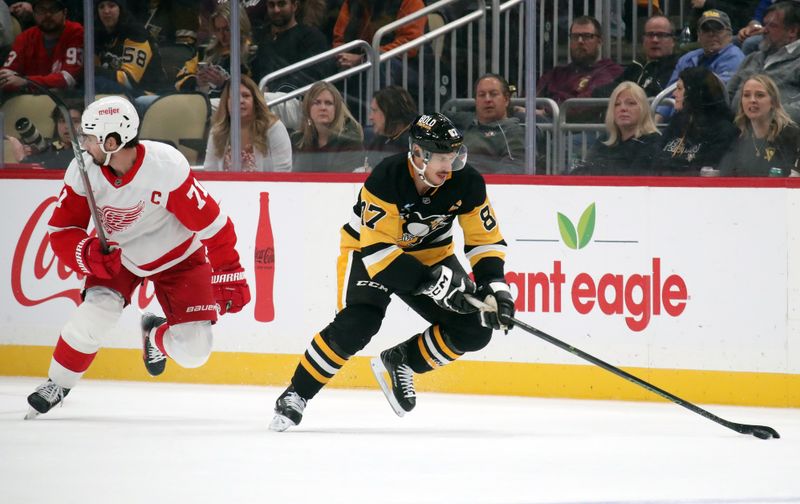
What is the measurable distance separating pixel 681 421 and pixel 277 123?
2.51 meters

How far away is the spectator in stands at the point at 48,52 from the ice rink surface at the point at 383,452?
1.69 metres

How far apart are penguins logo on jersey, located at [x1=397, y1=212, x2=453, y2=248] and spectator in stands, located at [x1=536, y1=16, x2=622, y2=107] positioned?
1355mm

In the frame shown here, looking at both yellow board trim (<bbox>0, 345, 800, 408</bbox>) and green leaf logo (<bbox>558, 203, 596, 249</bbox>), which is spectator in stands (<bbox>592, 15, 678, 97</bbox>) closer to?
green leaf logo (<bbox>558, 203, 596, 249</bbox>)

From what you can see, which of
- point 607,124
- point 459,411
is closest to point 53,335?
point 459,411

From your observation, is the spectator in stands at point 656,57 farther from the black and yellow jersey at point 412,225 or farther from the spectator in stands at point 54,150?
the spectator in stands at point 54,150

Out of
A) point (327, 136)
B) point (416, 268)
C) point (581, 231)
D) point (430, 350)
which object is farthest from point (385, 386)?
point (327, 136)

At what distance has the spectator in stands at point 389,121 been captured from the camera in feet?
19.9

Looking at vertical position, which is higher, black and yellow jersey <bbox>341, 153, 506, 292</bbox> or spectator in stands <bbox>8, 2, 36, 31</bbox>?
spectator in stands <bbox>8, 2, 36, 31</bbox>

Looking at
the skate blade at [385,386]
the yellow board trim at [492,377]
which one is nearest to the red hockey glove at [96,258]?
the skate blade at [385,386]

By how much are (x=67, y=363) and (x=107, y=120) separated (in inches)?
39.0

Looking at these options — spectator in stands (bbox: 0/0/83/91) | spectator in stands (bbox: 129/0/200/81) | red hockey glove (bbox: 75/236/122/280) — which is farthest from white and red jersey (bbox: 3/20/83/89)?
red hockey glove (bbox: 75/236/122/280)

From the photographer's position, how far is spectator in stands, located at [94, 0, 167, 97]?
21.1 feet

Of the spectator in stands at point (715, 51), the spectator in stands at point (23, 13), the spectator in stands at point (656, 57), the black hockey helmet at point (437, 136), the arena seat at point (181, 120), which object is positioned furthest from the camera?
the spectator in stands at point (23, 13)

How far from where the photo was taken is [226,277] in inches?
193
